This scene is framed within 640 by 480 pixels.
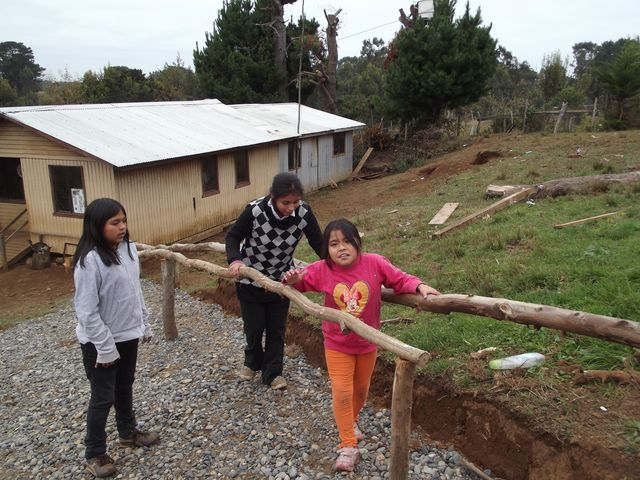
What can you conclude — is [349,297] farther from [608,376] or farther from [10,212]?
[10,212]

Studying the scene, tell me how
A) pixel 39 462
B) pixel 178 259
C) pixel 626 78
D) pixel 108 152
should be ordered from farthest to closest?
pixel 626 78 → pixel 108 152 → pixel 178 259 → pixel 39 462

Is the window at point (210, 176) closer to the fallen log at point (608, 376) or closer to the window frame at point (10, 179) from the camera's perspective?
the window frame at point (10, 179)

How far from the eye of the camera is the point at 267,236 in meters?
3.86

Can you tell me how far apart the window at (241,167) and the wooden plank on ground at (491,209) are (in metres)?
9.12

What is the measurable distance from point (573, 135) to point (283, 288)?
1837 centimetres

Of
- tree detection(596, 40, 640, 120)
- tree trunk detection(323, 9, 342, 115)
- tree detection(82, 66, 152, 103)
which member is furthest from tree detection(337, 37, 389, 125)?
tree detection(82, 66, 152, 103)

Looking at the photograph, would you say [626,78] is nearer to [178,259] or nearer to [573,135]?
[573,135]

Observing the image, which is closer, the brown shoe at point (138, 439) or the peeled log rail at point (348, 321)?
the peeled log rail at point (348, 321)

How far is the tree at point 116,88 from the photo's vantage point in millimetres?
31916

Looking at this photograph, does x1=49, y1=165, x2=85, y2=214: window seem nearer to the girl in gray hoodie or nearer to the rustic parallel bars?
the girl in gray hoodie

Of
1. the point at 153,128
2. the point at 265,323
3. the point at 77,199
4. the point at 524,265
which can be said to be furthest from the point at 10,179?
the point at 524,265

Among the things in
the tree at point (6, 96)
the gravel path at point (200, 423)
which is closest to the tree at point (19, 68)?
the tree at point (6, 96)

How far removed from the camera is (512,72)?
50.7 metres

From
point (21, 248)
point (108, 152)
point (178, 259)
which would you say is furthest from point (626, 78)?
point (21, 248)
